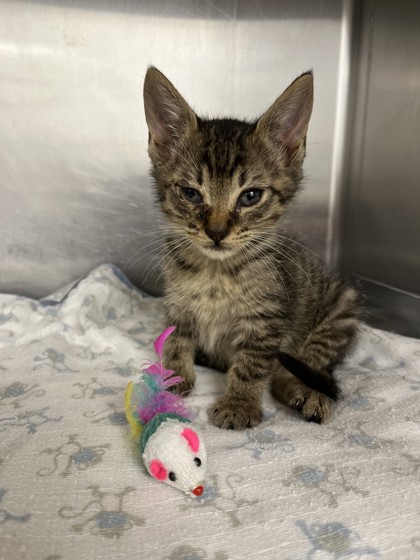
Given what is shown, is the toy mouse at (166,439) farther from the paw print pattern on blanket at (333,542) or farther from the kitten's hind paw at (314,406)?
the kitten's hind paw at (314,406)

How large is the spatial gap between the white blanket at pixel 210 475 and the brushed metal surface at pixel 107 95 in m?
0.56

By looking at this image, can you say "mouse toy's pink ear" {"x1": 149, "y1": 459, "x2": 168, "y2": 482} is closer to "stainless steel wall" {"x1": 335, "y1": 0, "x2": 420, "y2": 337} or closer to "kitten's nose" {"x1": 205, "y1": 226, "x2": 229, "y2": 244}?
"kitten's nose" {"x1": 205, "y1": 226, "x2": 229, "y2": 244}

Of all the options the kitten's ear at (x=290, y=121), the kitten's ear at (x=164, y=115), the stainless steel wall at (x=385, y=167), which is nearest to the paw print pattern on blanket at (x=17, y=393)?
the kitten's ear at (x=164, y=115)

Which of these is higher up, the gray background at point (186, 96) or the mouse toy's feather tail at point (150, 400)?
the gray background at point (186, 96)

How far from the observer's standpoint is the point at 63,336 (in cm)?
161

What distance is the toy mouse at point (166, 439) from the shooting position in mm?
884

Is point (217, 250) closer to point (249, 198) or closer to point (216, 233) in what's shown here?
point (216, 233)

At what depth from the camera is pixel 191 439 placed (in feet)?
2.98

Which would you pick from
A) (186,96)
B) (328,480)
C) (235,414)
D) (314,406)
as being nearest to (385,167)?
(186,96)

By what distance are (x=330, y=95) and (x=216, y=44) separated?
19.5 inches

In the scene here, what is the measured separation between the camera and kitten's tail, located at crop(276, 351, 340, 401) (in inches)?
48.9

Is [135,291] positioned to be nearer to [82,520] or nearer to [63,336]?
[63,336]

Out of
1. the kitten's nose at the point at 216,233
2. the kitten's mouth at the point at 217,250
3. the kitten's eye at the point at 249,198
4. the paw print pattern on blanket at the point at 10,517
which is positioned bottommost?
the paw print pattern on blanket at the point at 10,517

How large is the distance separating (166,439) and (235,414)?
0.29 metres
